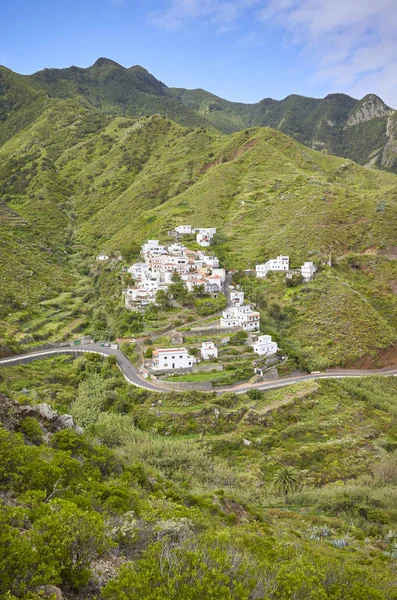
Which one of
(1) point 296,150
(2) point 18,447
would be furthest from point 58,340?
(1) point 296,150

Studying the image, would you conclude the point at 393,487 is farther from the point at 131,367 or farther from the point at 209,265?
the point at 209,265

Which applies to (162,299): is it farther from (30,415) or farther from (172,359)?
(30,415)

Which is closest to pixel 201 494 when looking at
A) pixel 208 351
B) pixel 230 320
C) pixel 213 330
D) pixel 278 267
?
pixel 208 351

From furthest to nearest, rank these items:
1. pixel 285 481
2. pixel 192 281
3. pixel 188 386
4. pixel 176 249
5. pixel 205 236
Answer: pixel 205 236, pixel 176 249, pixel 192 281, pixel 188 386, pixel 285 481

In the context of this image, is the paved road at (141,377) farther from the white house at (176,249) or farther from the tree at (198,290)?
the white house at (176,249)

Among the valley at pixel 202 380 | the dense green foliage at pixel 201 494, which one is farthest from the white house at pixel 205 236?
the dense green foliage at pixel 201 494

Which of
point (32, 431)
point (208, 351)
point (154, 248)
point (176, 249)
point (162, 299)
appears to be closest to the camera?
point (32, 431)
